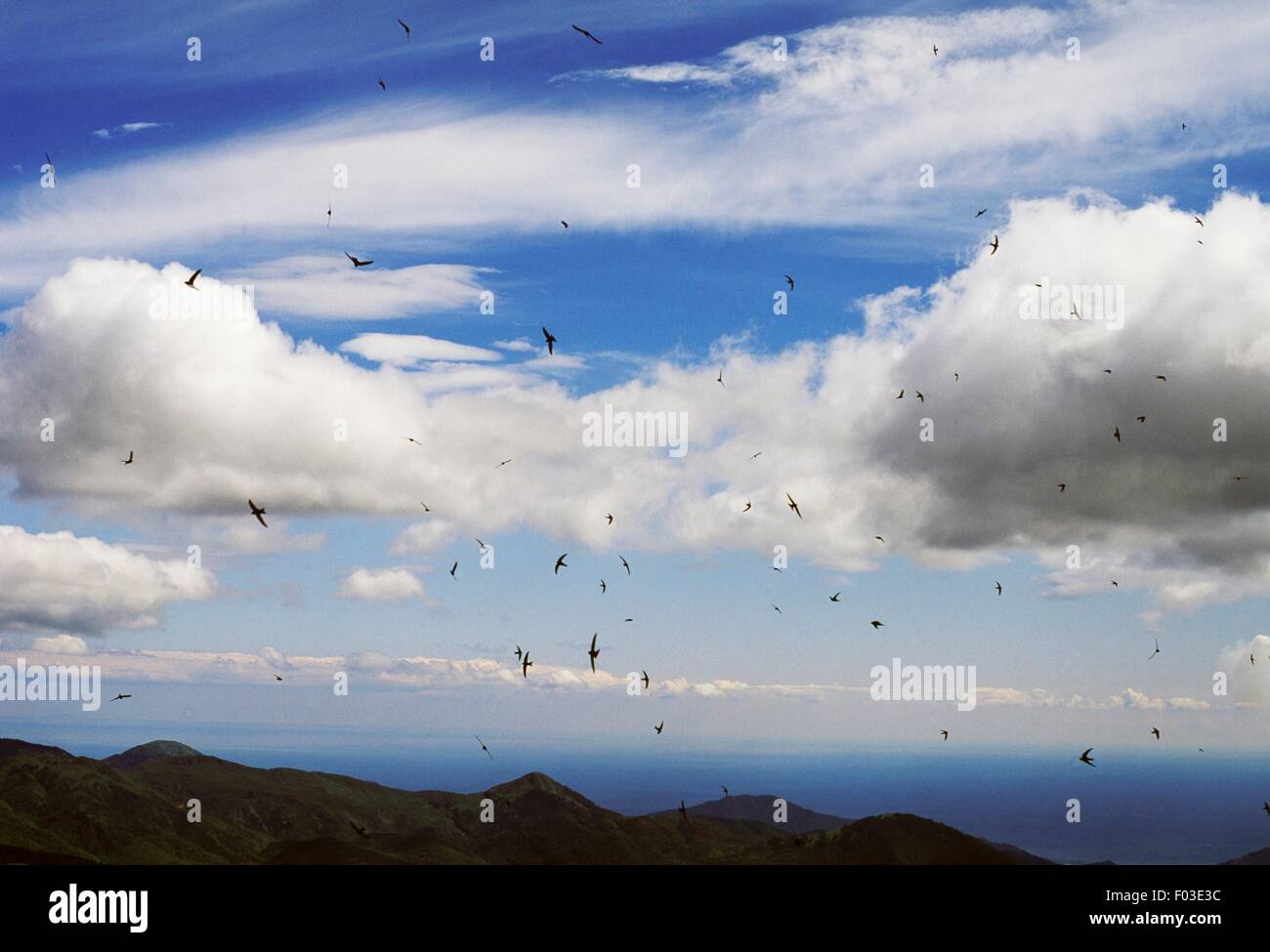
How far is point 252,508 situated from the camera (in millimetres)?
55406
